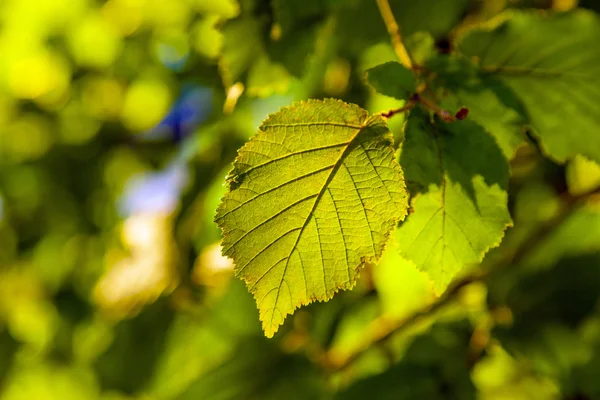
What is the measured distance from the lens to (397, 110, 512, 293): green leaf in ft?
1.60

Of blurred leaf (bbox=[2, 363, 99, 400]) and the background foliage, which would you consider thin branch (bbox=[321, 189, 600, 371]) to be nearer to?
the background foliage

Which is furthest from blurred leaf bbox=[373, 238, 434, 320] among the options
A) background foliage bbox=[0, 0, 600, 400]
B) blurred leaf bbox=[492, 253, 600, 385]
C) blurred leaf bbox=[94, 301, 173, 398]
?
blurred leaf bbox=[94, 301, 173, 398]

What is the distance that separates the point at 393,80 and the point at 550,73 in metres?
0.26

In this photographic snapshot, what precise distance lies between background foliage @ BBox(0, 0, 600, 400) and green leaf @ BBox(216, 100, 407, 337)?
0.20 ft

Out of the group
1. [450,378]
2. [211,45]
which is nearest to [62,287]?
[211,45]

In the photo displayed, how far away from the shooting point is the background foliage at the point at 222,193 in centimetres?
67

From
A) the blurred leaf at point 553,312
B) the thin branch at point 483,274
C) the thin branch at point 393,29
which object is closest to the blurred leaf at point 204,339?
the thin branch at point 483,274

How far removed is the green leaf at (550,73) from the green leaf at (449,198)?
0.53 feet

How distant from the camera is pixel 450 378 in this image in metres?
0.86

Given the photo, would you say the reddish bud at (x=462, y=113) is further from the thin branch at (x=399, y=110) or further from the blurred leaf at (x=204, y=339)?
the blurred leaf at (x=204, y=339)

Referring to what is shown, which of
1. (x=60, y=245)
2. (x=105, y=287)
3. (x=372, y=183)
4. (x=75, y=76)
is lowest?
(x=105, y=287)

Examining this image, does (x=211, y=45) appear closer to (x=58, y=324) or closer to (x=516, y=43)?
(x=516, y=43)

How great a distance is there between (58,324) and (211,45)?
1.18m

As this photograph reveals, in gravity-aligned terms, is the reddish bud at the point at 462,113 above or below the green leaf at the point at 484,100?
above
